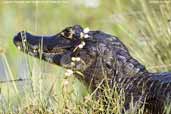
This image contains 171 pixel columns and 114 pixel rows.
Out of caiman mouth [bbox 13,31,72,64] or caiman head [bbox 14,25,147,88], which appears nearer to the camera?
caiman head [bbox 14,25,147,88]

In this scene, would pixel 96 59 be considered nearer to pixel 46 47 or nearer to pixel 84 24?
pixel 46 47

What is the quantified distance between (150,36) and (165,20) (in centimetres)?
24

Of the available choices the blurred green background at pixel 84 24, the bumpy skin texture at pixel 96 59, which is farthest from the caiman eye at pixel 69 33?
the blurred green background at pixel 84 24

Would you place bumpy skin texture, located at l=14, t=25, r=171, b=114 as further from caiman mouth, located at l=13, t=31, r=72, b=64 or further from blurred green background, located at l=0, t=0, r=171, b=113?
blurred green background, located at l=0, t=0, r=171, b=113

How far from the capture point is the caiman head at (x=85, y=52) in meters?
5.43

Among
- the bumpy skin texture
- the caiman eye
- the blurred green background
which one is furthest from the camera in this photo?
the caiman eye

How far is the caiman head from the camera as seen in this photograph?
214 inches

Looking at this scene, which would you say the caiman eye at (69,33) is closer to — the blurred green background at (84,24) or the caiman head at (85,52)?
the caiman head at (85,52)

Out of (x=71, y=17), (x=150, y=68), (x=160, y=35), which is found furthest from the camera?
(x=71, y=17)

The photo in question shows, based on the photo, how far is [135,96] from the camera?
520cm

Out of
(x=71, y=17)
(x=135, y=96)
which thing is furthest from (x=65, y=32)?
(x=71, y=17)

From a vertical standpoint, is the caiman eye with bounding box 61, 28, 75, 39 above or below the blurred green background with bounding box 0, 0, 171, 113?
above

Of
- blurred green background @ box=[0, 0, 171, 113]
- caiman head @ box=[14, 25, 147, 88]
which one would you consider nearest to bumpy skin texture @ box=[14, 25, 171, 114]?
caiman head @ box=[14, 25, 147, 88]

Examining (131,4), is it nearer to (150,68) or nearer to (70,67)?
(150,68)
